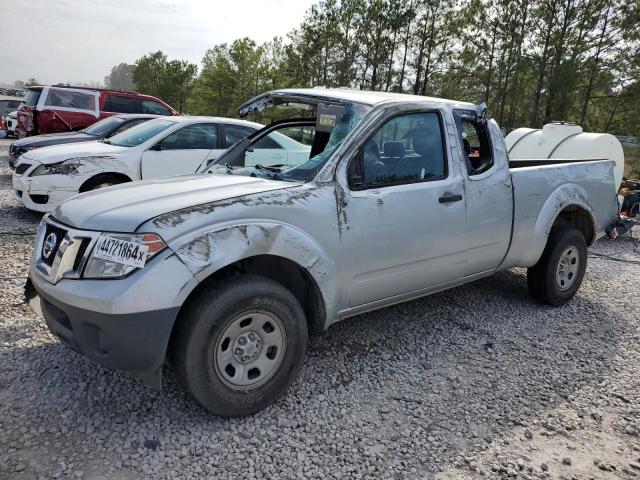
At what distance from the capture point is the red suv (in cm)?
1168

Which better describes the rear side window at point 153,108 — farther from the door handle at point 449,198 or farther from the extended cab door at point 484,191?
the door handle at point 449,198

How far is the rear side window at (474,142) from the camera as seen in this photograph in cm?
396

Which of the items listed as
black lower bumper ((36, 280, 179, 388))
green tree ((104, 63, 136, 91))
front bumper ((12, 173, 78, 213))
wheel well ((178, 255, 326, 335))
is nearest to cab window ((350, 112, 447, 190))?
wheel well ((178, 255, 326, 335))

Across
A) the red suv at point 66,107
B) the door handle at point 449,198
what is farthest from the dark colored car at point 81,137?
the door handle at point 449,198

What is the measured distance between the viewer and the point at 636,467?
2.71 meters

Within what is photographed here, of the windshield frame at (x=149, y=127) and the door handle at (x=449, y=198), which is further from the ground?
the windshield frame at (x=149, y=127)

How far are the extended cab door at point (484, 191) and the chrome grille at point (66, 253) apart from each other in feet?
8.89

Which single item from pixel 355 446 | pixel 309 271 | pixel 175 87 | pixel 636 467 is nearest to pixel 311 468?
pixel 355 446

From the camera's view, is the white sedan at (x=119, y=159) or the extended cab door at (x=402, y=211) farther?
the white sedan at (x=119, y=159)

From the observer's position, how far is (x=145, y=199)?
293cm

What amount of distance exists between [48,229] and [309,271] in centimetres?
161

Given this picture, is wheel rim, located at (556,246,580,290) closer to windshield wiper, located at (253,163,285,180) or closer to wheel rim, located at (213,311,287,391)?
windshield wiper, located at (253,163,285,180)

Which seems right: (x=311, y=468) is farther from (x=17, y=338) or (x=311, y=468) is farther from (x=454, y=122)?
(x=454, y=122)

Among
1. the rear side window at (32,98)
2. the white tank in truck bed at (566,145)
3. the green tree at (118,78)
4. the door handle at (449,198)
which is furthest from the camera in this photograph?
the green tree at (118,78)
